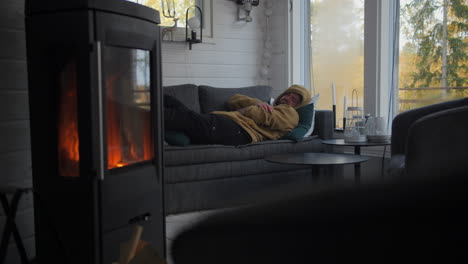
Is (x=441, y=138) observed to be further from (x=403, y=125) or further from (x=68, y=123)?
(x=403, y=125)

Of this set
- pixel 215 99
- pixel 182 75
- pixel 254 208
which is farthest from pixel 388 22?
pixel 254 208

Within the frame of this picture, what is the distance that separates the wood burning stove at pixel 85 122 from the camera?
1738 mm

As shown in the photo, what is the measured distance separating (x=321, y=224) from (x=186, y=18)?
15.7ft

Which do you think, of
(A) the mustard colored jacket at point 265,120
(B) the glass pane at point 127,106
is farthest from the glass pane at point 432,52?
(B) the glass pane at point 127,106

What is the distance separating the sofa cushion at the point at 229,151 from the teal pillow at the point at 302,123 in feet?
0.20

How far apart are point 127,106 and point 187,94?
2.58 m

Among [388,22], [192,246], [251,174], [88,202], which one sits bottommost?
[251,174]

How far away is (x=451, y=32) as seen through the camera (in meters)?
3.87

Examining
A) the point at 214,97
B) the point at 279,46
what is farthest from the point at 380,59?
the point at 214,97

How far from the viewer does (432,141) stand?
1.41 metres

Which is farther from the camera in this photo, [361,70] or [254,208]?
[361,70]

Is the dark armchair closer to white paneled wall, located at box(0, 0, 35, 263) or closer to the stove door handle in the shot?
the stove door handle

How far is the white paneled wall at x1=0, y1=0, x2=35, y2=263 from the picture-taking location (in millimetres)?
1914

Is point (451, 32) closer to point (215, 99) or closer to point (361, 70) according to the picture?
point (361, 70)
